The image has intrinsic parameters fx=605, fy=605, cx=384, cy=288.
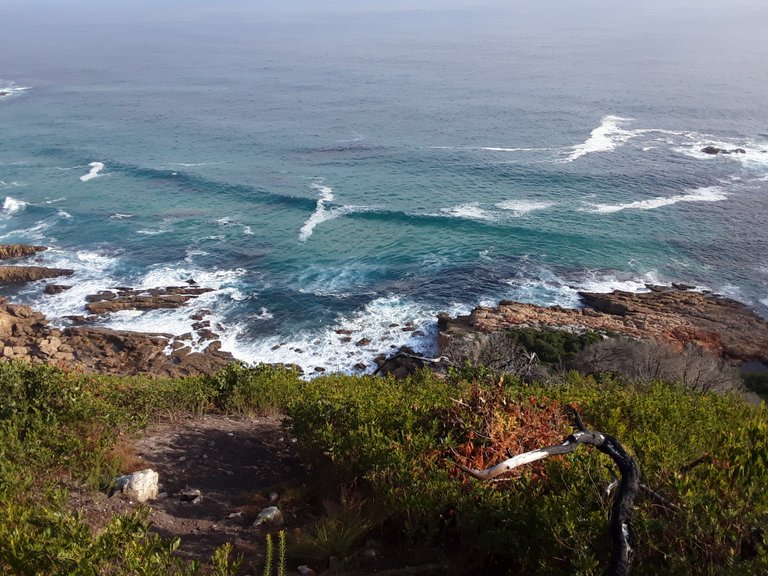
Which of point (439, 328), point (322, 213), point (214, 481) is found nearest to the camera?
point (214, 481)

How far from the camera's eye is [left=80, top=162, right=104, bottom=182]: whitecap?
54.5 metres

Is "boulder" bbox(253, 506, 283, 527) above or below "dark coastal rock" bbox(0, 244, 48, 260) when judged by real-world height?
above

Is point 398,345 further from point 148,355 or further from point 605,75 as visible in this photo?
point 605,75

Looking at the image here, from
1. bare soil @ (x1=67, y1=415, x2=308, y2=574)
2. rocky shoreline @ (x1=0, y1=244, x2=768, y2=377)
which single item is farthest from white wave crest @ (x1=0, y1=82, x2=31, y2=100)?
bare soil @ (x1=67, y1=415, x2=308, y2=574)

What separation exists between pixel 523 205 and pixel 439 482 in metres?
42.7

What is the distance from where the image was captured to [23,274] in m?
37.9

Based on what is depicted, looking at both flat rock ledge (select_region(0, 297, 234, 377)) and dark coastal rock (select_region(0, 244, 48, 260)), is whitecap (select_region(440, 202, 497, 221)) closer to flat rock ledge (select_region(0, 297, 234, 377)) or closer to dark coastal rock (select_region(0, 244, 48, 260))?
flat rock ledge (select_region(0, 297, 234, 377))

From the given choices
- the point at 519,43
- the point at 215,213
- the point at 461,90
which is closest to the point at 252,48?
Answer: the point at 519,43

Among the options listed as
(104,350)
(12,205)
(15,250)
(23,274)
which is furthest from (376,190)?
(12,205)

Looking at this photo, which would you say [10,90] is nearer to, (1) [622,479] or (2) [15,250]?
(2) [15,250]

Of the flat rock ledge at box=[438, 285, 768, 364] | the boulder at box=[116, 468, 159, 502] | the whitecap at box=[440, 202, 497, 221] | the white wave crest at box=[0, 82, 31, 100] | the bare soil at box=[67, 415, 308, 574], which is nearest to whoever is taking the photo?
the bare soil at box=[67, 415, 308, 574]

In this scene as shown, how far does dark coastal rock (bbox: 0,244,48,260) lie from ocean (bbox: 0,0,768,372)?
1435mm

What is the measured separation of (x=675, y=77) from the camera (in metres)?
93.0

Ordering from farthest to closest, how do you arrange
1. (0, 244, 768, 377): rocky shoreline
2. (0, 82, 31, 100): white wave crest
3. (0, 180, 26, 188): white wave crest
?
(0, 82, 31, 100): white wave crest < (0, 180, 26, 188): white wave crest < (0, 244, 768, 377): rocky shoreline
